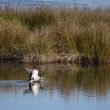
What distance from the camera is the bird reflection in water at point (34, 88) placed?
17514mm

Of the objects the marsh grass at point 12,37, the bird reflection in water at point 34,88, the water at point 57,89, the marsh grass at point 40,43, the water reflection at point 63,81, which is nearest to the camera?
the water at point 57,89

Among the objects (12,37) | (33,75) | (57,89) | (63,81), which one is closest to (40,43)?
(12,37)

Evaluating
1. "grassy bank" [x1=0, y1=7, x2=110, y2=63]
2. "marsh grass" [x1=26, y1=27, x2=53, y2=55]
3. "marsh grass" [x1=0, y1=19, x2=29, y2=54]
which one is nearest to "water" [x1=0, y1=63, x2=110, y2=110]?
"marsh grass" [x1=26, y1=27, x2=53, y2=55]

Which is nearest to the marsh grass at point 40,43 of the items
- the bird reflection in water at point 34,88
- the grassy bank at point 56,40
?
the grassy bank at point 56,40

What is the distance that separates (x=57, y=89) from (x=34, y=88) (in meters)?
0.55

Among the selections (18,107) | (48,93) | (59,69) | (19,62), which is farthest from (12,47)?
(18,107)

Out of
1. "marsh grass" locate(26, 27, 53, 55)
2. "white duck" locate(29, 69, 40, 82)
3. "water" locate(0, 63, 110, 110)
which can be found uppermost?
"marsh grass" locate(26, 27, 53, 55)

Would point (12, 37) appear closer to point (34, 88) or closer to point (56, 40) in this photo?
point (56, 40)

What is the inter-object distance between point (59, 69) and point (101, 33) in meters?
2.45

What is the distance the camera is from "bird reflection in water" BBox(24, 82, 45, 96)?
57.5 feet

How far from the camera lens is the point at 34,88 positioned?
18.1 meters

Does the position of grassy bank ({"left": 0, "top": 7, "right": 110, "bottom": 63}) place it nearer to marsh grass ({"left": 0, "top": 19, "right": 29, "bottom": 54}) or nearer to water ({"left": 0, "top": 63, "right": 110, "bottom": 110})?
marsh grass ({"left": 0, "top": 19, "right": 29, "bottom": 54})

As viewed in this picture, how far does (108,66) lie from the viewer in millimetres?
22203

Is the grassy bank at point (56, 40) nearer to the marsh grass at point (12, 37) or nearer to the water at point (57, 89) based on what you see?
the marsh grass at point (12, 37)
